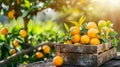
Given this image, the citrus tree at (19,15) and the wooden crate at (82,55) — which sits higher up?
the citrus tree at (19,15)

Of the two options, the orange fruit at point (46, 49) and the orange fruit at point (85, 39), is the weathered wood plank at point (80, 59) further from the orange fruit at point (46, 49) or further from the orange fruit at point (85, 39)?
the orange fruit at point (46, 49)

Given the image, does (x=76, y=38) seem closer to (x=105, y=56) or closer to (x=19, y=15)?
(x=105, y=56)

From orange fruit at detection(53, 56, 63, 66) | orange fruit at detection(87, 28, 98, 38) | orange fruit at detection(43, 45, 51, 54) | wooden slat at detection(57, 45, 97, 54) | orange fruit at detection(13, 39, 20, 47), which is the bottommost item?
orange fruit at detection(53, 56, 63, 66)

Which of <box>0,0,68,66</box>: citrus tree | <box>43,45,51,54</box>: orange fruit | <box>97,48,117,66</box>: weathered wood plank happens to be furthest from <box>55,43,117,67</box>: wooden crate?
<box>43,45,51,54</box>: orange fruit

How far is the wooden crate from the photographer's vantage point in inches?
127

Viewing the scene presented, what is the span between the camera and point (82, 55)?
10.7 ft

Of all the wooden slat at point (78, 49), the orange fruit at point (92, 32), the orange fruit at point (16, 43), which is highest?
the orange fruit at point (92, 32)

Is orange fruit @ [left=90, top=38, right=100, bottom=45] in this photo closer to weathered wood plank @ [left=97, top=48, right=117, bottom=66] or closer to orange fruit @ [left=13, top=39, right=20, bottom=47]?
weathered wood plank @ [left=97, top=48, right=117, bottom=66]

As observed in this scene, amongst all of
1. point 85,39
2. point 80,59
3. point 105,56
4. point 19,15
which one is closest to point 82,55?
point 80,59

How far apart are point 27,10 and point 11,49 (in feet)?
2.28

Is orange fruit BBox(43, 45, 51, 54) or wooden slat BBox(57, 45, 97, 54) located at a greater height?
wooden slat BBox(57, 45, 97, 54)

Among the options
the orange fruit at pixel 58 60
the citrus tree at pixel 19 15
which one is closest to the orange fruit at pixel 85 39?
the orange fruit at pixel 58 60

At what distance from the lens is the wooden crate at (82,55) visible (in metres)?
3.22

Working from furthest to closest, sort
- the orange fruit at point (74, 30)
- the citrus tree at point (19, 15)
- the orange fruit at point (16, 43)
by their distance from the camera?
the orange fruit at point (16, 43) < the citrus tree at point (19, 15) < the orange fruit at point (74, 30)
